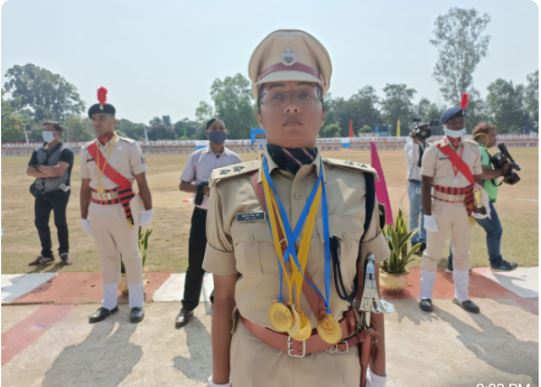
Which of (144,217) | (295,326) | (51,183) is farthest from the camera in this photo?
(51,183)

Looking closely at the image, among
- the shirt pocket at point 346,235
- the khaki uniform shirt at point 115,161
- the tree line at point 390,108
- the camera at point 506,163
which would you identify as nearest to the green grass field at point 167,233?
the camera at point 506,163

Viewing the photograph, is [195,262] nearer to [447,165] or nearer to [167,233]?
[447,165]

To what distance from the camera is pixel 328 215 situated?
1599 mm

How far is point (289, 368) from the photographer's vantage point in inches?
62.2

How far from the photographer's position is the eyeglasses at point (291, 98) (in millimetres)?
1640

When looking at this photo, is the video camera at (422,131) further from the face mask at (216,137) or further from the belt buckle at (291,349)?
the belt buckle at (291,349)

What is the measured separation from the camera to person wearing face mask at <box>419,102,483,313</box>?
14.8 ft

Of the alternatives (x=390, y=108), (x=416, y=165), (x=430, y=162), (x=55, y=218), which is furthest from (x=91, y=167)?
(x=390, y=108)

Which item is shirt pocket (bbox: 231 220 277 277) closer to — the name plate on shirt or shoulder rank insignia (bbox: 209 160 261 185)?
the name plate on shirt

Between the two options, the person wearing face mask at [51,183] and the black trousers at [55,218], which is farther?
the black trousers at [55,218]

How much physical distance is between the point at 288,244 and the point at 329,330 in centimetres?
38

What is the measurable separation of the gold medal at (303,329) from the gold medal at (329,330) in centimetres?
5

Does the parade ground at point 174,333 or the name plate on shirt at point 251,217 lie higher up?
the name plate on shirt at point 251,217

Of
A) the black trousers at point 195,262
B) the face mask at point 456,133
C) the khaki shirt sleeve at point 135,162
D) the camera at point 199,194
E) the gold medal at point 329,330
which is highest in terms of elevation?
the face mask at point 456,133
